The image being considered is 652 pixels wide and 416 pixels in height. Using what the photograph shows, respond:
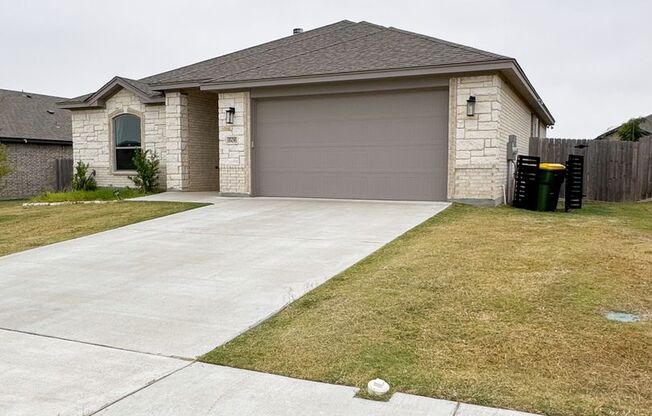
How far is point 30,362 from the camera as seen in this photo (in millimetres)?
4082

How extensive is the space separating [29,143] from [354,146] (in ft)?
57.7

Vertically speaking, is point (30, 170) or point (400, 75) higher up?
point (400, 75)

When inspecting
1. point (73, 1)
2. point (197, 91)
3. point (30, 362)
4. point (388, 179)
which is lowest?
point (30, 362)

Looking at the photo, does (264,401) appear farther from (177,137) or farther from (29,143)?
(29,143)

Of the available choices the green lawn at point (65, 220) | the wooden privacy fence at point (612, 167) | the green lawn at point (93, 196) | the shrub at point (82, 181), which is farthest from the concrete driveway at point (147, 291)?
the shrub at point (82, 181)

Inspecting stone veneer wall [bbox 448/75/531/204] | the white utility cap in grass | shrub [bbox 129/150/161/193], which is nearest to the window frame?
shrub [bbox 129/150/161/193]

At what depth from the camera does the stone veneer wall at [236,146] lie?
1447cm

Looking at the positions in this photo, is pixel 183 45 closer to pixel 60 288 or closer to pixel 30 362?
pixel 60 288

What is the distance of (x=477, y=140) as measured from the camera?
12.1 metres

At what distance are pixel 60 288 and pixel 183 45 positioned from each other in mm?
24963

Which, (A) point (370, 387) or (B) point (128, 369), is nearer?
(A) point (370, 387)

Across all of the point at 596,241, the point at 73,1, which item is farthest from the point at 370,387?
the point at 73,1

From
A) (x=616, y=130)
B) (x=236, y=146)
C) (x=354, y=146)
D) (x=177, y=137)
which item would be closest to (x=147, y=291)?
(x=354, y=146)

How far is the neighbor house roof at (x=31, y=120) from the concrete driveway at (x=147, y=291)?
16.8 meters
